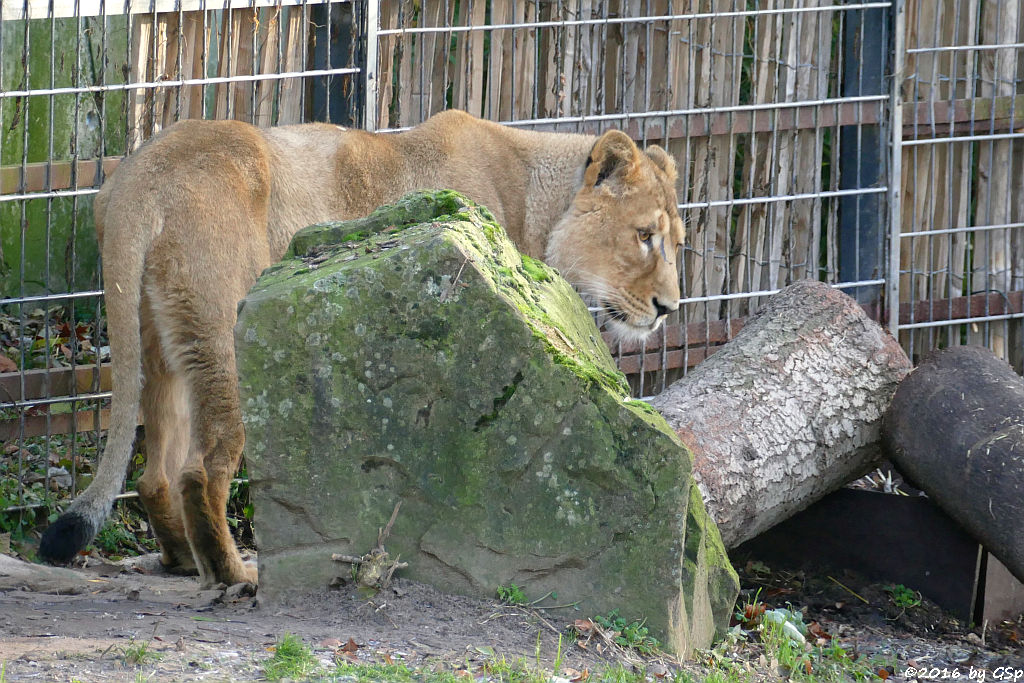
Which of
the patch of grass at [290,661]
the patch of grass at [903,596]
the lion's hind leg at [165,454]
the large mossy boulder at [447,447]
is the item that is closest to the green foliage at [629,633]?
the large mossy boulder at [447,447]

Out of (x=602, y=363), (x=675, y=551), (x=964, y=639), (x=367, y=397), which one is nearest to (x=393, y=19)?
(x=602, y=363)

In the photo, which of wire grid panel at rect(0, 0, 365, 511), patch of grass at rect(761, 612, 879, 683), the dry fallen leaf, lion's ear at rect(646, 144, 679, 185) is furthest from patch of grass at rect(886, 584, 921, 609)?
wire grid panel at rect(0, 0, 365, 511)

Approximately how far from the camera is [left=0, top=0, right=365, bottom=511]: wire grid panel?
5.17 m

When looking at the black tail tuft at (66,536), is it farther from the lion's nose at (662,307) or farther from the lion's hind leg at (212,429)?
the lion's nose at (662,307)

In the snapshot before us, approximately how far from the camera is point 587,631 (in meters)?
3.65

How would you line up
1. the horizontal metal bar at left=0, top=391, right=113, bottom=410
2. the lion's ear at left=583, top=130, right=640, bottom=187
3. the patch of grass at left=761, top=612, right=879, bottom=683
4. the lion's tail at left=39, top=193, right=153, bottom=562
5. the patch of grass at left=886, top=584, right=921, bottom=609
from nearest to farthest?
the patch of grass at left=761, top=612, right=879, bottom=683, the lion's tail at left=39, top=193, right=153, bottom=562, the patch of grass at left=886, top=584, right=921, bottom=609, the horizontal metal bar at left=0, top=391, right=113, bottom=410, the lion's ear at left=583, top=130, right=640, bottom=187

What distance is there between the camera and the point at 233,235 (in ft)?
14.8

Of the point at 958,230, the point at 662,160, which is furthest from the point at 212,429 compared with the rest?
the point at 958,230

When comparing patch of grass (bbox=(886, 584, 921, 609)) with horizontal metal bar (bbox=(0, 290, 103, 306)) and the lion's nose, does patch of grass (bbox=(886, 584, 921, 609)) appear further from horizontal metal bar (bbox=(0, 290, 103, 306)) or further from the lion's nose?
horizontal metal bar (bbox=(0, 290, 103, 306))

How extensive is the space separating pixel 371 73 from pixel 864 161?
311 cm

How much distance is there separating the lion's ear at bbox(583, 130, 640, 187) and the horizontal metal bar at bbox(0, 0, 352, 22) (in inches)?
58.4

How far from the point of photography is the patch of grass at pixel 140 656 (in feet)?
10.2

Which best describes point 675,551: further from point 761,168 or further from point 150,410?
point 761,168

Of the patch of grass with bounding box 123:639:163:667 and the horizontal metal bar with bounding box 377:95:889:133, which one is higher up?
the horizontal metal bar with bounding box 377:95:889:133
